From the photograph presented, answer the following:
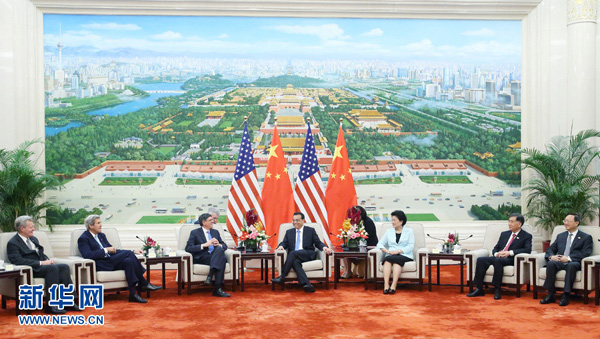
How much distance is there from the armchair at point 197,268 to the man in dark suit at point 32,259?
1.44 metres

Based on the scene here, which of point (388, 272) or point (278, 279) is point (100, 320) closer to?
point (278, 279)

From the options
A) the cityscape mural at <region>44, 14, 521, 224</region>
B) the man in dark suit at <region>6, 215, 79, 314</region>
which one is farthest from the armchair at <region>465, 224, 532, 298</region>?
the man in dark suit at <region>6, 215, 79, 314</region>

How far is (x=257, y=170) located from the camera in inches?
453

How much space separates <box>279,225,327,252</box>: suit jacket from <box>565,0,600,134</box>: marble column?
4.78 m

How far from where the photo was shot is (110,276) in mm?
8086

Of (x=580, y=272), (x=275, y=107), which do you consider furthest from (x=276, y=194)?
(x=580, y=272)

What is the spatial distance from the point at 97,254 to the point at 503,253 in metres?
4.96

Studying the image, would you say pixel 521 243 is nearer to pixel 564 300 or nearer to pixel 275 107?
pixel 564 300

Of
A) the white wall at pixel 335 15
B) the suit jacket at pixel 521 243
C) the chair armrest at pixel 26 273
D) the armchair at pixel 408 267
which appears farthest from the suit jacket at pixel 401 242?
the chair armrest at pixel 26 273

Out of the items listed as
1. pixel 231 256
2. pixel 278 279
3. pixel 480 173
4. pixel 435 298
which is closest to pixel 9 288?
pixel 231 256

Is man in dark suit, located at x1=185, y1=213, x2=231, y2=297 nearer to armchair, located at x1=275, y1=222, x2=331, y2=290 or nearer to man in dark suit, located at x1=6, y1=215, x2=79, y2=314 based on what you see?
armchair, located at x1=275, y1=222, x2=331, y2=290

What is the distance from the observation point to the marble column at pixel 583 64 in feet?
35.8

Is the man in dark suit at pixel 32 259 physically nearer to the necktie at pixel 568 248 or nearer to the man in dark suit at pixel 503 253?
the man in dark suit at pixel 503 253

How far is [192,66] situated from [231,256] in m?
4.11
